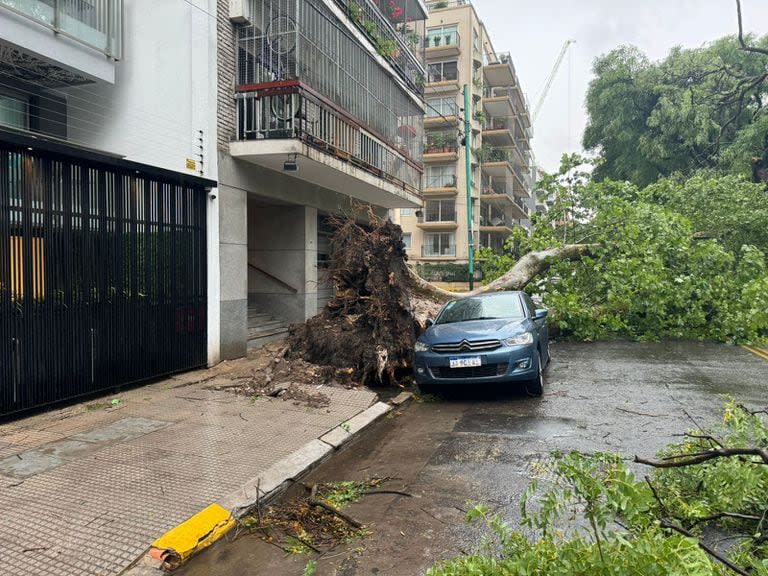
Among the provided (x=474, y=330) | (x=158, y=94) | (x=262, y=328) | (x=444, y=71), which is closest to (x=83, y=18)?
(x=158, y=94)

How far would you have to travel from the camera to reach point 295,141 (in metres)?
9.89

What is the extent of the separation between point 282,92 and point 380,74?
5161 millimetres

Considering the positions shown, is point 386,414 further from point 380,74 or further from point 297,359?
point 380,74

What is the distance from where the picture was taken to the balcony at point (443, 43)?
42031 mm

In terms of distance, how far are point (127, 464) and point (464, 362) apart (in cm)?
427

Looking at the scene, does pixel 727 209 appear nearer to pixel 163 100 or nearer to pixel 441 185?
pixel 163 100

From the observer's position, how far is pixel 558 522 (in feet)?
12.1

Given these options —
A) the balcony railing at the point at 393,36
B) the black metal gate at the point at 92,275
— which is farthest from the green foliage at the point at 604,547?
the balcony railing at the point at 393,36

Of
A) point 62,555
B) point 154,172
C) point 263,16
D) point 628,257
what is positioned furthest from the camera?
point 628,257

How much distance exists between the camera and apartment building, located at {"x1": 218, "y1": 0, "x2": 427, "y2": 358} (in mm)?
10242

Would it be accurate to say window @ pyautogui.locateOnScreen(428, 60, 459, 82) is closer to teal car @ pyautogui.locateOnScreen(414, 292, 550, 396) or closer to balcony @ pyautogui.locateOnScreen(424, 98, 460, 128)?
balcony @ pyautogui.locateOnScreen(424, 98, 460, 128)

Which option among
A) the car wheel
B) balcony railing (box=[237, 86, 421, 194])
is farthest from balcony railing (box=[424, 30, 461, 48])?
the car wheel

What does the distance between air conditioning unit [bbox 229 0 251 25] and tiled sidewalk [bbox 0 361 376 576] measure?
7065 millimetres

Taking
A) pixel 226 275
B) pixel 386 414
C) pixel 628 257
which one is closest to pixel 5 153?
pixel 226 275
